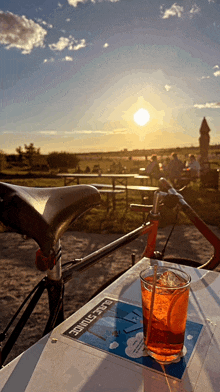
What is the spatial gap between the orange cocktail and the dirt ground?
219cm

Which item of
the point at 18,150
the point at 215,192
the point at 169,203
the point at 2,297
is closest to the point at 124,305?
the point at 169,203

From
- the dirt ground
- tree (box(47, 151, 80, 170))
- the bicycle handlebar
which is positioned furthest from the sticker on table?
tree (box(47, 151, 80, 170))

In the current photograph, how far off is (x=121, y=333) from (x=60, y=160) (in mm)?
37922

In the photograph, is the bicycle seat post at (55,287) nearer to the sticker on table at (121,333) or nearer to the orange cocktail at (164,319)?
the sticker on table at (121,333)

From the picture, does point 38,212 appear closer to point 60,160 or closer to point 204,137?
point 204,137

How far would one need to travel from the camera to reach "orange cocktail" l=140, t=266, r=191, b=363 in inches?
32.9

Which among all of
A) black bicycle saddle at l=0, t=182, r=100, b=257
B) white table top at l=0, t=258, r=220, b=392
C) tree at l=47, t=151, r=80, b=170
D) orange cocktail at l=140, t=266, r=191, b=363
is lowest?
white table top at l=0, t=258, r=220, b=392

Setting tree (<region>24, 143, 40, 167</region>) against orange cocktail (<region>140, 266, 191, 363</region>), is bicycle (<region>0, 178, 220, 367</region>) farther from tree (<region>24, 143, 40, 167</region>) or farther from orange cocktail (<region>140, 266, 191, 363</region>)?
tree (<region>24, 143, 40, 167</region>)

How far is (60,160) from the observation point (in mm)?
37938

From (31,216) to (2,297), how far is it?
301 cm

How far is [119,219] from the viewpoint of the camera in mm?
7730

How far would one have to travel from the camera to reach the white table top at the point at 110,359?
0.73 m

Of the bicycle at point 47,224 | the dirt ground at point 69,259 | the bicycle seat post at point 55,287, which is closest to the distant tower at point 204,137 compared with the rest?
the dirt ground at point 69,259

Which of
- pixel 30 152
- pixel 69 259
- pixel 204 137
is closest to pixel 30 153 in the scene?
pixel 30 152
